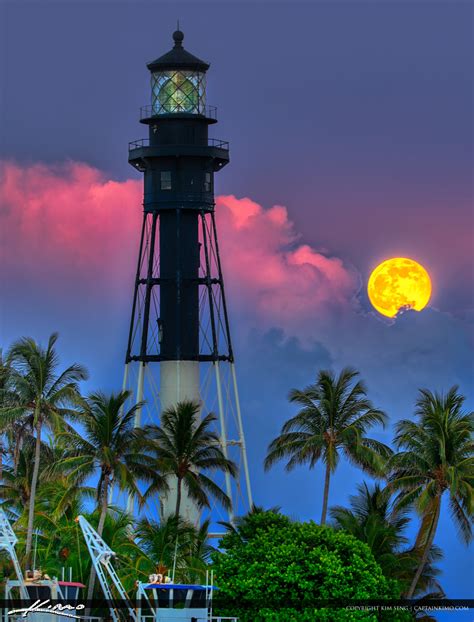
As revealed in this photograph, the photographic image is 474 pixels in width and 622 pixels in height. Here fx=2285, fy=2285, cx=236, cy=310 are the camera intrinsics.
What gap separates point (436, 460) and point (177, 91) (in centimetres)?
3146

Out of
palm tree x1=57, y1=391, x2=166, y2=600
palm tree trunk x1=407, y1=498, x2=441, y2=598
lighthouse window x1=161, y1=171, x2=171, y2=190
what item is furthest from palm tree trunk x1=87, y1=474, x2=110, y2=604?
lighthouse window x1=161, y1=171, x2=171, y2=190

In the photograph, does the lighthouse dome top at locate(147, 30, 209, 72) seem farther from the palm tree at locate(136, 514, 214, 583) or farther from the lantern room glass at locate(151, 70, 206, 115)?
the palm tree at locate(136, 514, 214, 583)

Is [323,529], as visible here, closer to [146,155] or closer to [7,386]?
[7,386]

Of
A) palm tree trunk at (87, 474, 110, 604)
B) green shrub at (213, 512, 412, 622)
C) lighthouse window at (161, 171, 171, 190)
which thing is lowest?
green shrub at (213, 512, 412, 622)

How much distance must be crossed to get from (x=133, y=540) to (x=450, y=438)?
19.5 m

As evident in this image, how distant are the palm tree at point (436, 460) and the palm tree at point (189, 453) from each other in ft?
34.9

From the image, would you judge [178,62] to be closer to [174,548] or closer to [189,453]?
[189,453]

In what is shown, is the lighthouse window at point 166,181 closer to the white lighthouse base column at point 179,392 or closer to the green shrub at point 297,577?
the white lighthouse base column at point 179,392

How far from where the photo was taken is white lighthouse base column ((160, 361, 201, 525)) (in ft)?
454

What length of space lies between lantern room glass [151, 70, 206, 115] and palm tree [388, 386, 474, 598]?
27.2 metres

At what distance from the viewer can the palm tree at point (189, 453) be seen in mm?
130625

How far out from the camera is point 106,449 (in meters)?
121
